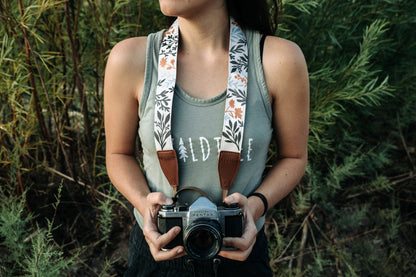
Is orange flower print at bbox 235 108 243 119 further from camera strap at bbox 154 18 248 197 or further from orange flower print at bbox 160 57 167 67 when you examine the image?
orange flower print at bbox 160 57 167 67

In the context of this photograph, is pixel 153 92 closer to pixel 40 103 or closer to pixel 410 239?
pixel 40 103

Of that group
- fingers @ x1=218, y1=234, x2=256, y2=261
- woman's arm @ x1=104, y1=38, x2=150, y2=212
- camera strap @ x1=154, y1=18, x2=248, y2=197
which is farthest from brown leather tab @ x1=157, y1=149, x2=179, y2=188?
fingers @ x1=218, y1=234, x2=256, y2=261

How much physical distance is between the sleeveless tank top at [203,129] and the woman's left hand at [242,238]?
11 centimetres

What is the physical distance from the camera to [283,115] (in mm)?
1025

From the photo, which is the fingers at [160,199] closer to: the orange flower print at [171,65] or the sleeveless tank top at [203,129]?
the sleeveless tank top at [203,129]

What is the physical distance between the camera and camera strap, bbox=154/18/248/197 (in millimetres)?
931

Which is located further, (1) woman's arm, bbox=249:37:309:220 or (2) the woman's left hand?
(1) woman's arm, bbox=249:37:309:220

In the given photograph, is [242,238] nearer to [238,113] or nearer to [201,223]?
[201,223]

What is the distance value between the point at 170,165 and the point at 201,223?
22 centimetres

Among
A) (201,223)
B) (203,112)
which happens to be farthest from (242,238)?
(203,112)

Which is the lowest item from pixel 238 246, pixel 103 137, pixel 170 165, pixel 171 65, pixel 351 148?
pixel 351 148

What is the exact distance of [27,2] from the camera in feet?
4.48

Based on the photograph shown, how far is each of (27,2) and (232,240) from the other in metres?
1.27

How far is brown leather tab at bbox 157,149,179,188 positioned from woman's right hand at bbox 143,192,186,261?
7 centimetres
